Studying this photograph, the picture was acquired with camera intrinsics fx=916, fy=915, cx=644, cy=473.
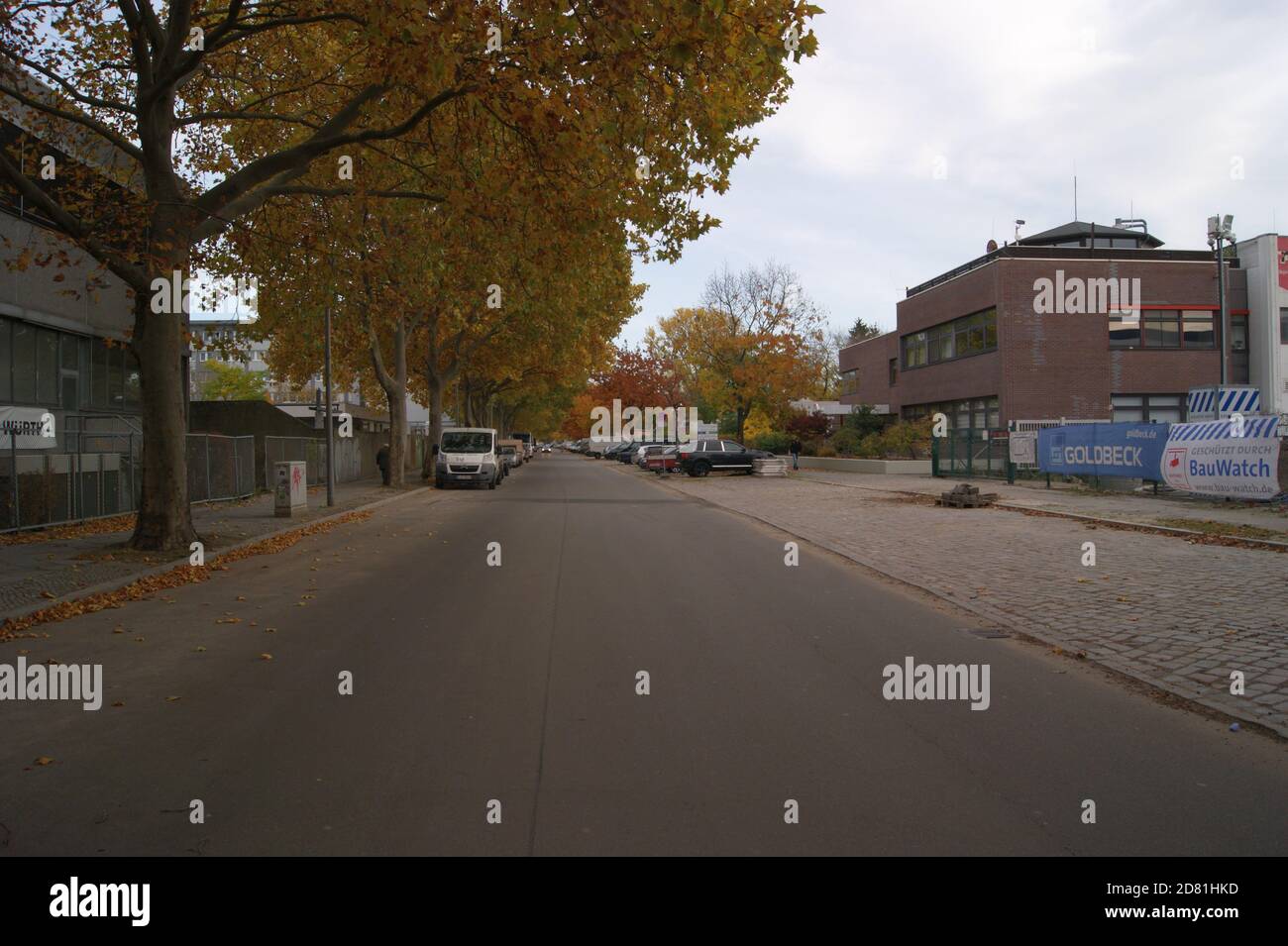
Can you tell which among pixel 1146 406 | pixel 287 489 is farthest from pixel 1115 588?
pixel 1146 406

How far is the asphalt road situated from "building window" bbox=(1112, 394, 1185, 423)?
34534mm

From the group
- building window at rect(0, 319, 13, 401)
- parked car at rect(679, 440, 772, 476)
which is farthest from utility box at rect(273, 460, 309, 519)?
parked car at rect(679, 440, 772, 476)

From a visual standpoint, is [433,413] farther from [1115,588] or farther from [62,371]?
[1115,588]

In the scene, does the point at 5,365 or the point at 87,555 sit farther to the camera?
the point at 5,365

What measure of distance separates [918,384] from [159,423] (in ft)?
133

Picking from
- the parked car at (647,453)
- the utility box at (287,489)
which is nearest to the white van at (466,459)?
the utility box at (287,489)

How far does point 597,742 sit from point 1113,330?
40.1 m

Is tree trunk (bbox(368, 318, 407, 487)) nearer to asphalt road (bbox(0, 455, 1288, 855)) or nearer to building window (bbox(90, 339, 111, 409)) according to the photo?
building window (bbox(90, 339, 111, 409))

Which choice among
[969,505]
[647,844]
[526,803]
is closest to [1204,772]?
[647,844]

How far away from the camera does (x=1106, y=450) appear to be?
80.2 ft

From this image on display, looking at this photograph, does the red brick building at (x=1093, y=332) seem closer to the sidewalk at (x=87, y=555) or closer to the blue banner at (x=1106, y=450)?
the blue banner at (x=1106, y=450)

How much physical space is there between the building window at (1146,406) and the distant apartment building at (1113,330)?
0.14 feet

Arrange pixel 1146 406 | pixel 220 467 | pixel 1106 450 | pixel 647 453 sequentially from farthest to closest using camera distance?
pixel 647 453, pixel 1146 406, pixel 1106 450, pixel 220 467

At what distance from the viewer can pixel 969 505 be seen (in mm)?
21672
